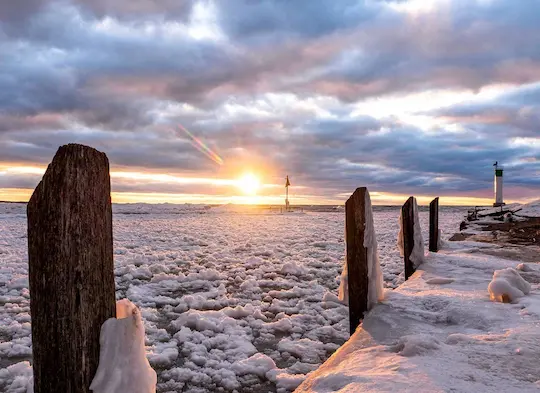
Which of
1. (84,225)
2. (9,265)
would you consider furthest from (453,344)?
(9,265)

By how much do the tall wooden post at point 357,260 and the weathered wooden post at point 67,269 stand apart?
10.2ft

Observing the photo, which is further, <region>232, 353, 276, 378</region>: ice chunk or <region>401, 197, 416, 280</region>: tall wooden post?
<region>401, 197, 416, 280</region>: tall wooden post

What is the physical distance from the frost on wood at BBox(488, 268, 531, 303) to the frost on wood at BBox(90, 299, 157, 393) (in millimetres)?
4172

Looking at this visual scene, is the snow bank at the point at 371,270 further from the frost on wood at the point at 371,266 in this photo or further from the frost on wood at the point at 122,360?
the frost on wood at the point at 122,360

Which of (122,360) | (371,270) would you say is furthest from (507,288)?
(122,360)

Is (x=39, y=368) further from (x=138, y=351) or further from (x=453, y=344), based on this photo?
(x=453, y=344)

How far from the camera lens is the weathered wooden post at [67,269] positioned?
2.15m

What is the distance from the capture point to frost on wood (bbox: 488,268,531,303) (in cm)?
463

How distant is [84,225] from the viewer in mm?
2197

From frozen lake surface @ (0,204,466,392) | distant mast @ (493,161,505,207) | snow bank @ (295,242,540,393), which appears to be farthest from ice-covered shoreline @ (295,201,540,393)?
distant mast @ (493,161,505,207)

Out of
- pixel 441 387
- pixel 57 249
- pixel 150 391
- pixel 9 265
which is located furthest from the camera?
pixel 9 265

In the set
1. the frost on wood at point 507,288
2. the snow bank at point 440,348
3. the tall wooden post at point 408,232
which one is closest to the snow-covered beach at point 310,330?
the snow bank at point 440,348

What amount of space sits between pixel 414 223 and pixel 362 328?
387 cm

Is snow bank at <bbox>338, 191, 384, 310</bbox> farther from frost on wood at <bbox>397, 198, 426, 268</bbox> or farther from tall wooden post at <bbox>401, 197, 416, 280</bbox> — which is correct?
frost on wood at <bbox>397, 198, 426, 268</bbox>
